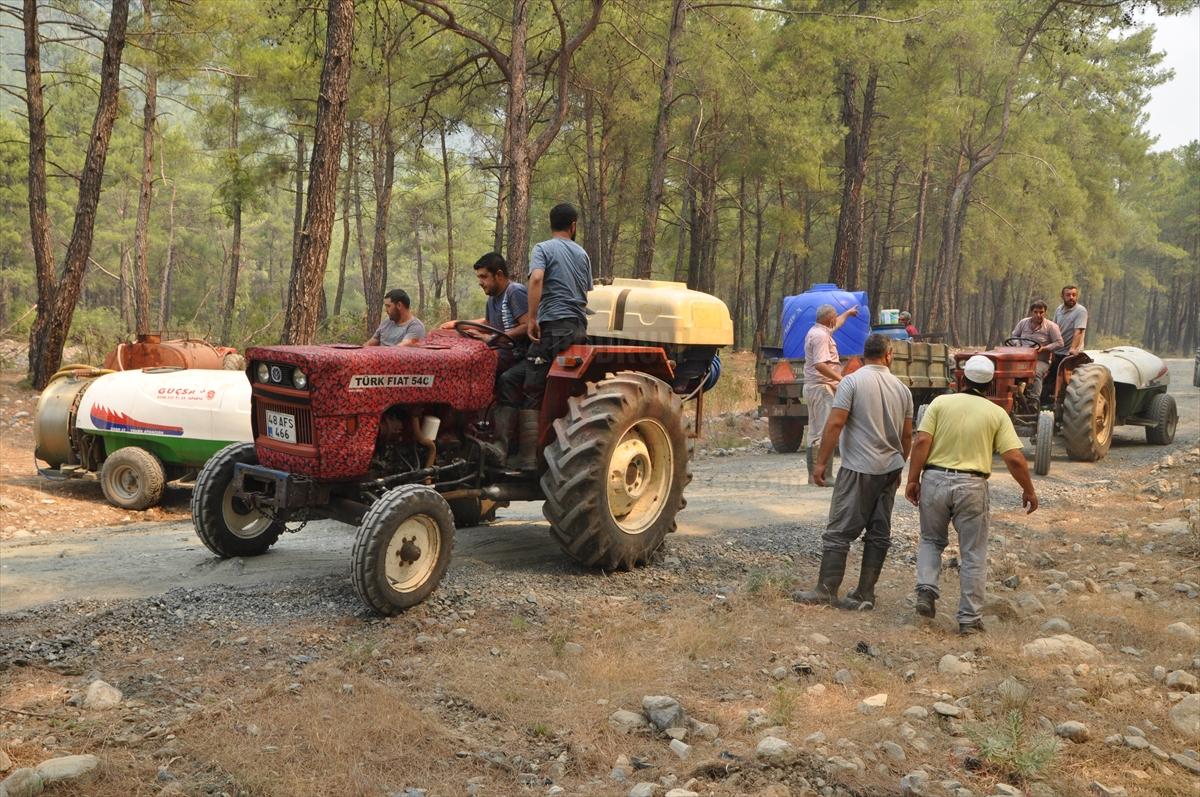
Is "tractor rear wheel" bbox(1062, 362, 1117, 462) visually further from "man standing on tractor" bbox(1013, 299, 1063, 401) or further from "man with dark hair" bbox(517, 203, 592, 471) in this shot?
"man with dark hair" bbox(517, 203, 592, 471)

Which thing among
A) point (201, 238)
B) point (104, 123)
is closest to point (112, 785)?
point (104, 123)

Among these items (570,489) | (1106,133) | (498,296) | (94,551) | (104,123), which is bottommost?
(94,551)

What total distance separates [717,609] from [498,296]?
2.61m

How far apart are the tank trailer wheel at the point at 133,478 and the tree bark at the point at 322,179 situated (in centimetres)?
188

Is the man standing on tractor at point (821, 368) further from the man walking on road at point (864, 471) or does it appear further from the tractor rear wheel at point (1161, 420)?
the tractor rear wheel at point (1161, 420)

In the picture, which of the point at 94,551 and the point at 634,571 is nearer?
the point at 634,571

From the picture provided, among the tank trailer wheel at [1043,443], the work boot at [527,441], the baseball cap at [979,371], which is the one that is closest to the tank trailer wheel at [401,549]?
the work boot at [527,441]

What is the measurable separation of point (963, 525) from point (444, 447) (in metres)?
3.32

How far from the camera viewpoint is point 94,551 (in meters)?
7.71

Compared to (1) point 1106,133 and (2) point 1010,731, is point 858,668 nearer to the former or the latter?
(2) point 1010,731

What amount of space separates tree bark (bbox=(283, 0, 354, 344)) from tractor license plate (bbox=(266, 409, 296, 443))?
15.1ft

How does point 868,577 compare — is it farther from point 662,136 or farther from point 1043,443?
point 662,136

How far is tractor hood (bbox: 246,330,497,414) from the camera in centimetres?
573

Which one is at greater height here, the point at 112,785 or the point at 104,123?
the point at 104,123
